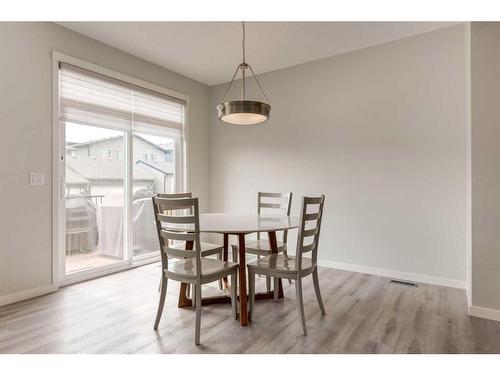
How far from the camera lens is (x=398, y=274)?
3229 mm

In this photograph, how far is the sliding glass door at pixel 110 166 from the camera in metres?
3.04

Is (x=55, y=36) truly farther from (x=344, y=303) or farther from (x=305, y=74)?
(x=344, y=303)

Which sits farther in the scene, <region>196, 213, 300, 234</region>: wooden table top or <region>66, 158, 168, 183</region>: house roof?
<region>66, 158, 168, 183</region>: house roof

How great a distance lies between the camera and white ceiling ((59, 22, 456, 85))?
9.53 ft

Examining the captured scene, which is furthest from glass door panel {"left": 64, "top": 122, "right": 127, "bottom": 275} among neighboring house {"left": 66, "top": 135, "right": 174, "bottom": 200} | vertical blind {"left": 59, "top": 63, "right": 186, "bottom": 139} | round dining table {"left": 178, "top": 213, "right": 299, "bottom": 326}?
round dining table {"left": 178, "top": 213, "right": 299, "bottom": 326}

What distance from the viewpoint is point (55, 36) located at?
286 cm

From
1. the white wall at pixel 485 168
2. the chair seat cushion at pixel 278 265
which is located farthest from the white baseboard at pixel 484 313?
the chair seat cushion at pixel 278 265

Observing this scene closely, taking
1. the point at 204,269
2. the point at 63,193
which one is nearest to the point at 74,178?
the point at 63,193

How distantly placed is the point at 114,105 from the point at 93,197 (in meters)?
1.06

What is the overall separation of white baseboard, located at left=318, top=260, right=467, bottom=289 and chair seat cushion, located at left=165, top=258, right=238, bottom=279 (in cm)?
181

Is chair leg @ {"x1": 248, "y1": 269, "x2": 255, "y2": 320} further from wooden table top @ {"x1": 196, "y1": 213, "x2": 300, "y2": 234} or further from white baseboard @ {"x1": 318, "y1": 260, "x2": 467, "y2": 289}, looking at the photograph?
white baseboard @ {"x1": 318, "y1": 260, "x2": 467, "y2": 289}
